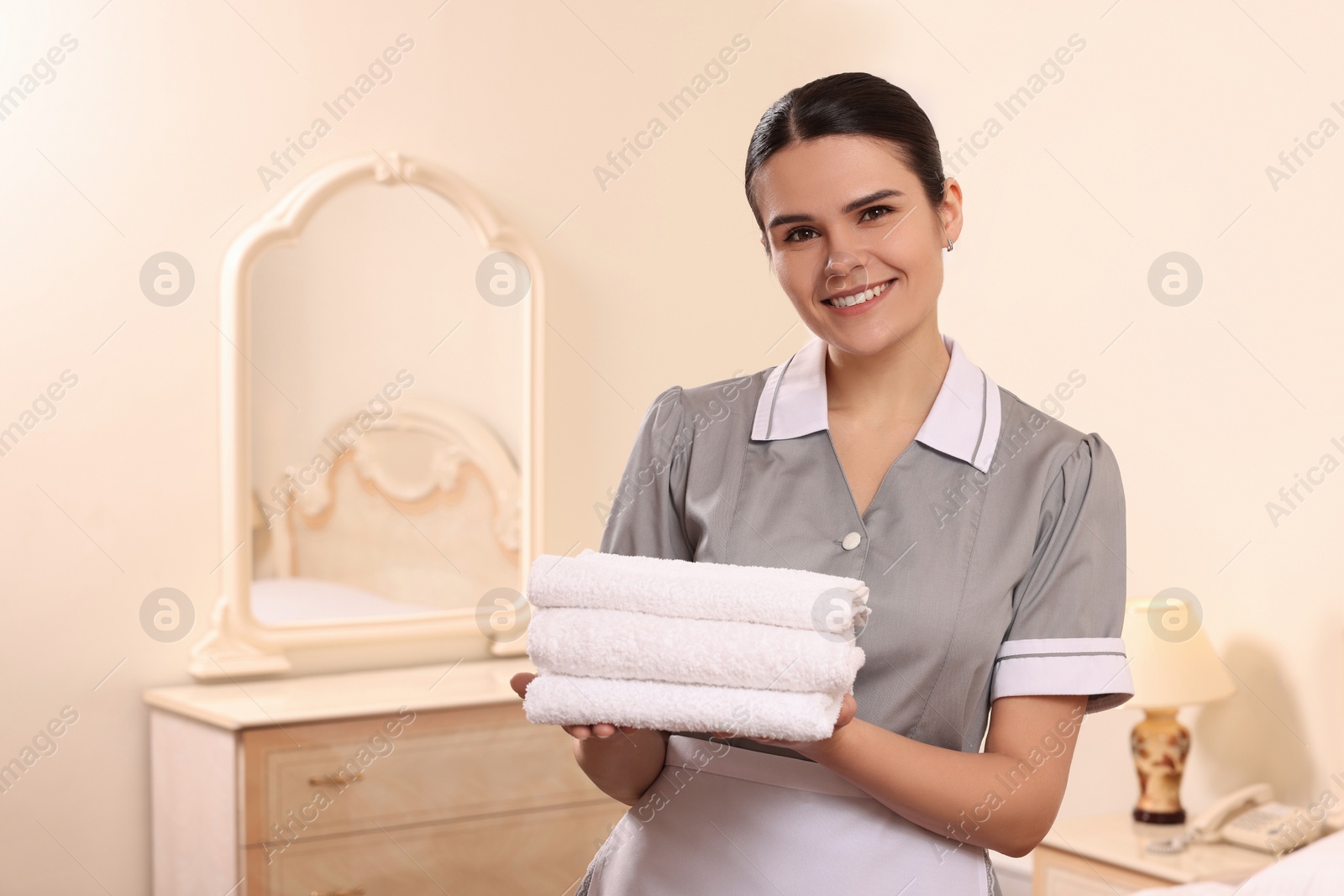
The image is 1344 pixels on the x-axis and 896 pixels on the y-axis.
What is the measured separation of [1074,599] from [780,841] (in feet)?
1.18

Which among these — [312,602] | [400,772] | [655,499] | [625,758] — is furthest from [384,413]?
[625,758]

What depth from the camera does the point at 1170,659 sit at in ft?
8.46

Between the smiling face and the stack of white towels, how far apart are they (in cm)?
31

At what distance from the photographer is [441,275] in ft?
10.4

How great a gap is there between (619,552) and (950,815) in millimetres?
429

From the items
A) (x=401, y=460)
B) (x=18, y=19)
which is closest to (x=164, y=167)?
(x=18, y=19)

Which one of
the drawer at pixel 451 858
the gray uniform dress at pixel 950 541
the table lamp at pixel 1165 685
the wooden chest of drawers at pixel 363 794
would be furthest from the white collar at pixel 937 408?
the drawer at pixel 451 858

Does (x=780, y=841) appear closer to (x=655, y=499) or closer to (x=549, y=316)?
(x=655, y=499)

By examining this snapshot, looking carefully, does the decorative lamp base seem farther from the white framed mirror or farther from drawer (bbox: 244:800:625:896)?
the white framed mirror

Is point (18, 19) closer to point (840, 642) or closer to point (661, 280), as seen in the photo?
point (661, 280)

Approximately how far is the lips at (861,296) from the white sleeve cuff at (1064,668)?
0.35m

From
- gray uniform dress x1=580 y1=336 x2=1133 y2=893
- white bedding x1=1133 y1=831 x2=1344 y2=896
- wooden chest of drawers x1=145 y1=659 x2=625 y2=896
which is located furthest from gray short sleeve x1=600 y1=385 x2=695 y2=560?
wooden chest of drawers x1=145 y1=659 x2=625 y2=896

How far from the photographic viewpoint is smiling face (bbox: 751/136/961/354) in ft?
3.72

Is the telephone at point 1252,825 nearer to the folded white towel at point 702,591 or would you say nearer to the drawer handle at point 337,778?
the drawer handle at point 337,778
